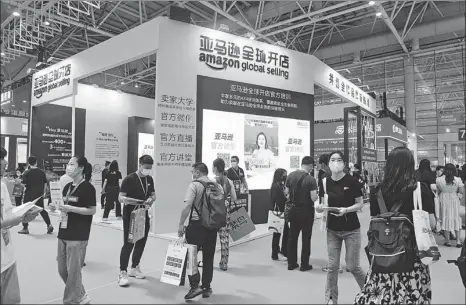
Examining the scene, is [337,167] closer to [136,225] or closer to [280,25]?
[136,225]

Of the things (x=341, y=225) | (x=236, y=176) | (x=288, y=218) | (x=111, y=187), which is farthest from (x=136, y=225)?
(x=111, y=187)

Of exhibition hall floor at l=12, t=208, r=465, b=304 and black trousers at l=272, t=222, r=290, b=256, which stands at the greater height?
black trousers at l=272, t=222, r=290, b=256

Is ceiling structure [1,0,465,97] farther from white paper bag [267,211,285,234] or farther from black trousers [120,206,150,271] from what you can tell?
black trousers [120,206,150,271]

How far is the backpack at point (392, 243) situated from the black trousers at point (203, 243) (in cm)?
139

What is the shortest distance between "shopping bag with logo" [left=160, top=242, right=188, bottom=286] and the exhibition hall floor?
21 centimetres

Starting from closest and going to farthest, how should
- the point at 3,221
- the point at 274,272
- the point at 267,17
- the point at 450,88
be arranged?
the point at 3,221
the point at 274,272
the point at 267,17
the point at 450,88

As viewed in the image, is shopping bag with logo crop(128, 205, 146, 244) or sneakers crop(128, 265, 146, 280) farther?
sneakers crop(128, 265, 146, 280)

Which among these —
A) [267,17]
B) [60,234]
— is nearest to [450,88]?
[267,17]

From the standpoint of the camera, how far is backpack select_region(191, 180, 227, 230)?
2863mm

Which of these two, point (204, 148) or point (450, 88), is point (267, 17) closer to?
point (204, 148)

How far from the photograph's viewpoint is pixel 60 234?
2.59 meters

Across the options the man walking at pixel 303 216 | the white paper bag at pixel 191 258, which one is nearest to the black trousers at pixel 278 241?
the man walking at pixel 303 216

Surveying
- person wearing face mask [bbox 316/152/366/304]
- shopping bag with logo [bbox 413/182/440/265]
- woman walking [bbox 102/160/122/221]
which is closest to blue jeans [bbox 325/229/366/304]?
person wearing face mask [bbox 316/152/366/304]

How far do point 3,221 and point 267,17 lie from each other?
10.9 meters
